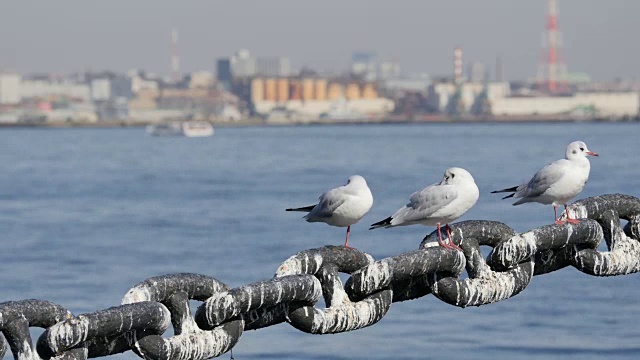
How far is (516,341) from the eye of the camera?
970cm

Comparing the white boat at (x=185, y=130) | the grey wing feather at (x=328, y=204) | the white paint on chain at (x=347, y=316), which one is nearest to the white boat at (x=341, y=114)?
the white boat at (x=185, y=130)

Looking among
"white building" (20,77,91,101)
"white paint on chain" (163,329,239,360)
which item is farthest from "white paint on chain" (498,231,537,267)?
"white building" (20,77,91,101)

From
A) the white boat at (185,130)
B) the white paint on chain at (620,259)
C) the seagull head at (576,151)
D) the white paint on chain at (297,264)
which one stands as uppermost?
the white paint on chain at (297,264)

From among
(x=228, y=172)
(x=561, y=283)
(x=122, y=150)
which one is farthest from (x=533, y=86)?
(x=561, y=283)

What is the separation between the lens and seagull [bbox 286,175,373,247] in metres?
4.33

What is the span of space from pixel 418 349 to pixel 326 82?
164 meters

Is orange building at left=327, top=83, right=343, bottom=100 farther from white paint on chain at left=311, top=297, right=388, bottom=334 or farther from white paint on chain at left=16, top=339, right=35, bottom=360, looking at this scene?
white paint on chain at left=16, top=339, right=35, bottom=360

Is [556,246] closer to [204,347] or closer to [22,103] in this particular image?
[204,347]

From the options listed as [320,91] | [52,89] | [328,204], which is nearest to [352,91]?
[320,91]

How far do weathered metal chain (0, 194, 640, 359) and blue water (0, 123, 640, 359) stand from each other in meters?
4.38

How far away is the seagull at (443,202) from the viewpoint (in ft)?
14.0

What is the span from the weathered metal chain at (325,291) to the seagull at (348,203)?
777 millimetres

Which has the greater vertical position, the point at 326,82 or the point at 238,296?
the point at 238,296

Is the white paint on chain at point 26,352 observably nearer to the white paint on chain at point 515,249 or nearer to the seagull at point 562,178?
the white paint on chain at point 515,249
